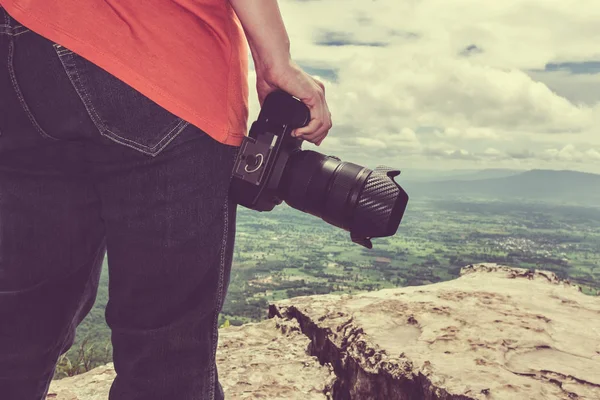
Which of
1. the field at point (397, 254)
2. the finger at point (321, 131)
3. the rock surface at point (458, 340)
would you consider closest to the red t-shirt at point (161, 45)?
the finger at point (321, 131)

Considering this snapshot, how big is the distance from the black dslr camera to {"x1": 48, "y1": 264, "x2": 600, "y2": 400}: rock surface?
1.07 m

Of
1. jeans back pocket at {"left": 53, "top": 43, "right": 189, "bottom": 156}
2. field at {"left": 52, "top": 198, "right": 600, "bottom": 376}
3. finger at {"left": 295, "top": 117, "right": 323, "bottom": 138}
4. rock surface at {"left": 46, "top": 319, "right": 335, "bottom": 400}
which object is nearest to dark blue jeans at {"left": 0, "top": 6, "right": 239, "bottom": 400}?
jeans back pocket at {"left": 53, "top": 43, "right": 189, "bottom": 156}

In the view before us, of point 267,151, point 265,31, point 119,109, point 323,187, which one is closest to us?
point 119,109

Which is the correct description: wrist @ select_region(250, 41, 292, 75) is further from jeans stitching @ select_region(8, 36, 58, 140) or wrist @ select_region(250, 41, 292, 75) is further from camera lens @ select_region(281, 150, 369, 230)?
jeans stitching @ select_region(8, 36, 58, 140)

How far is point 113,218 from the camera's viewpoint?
1.21 metres

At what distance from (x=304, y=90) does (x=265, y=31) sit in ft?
0.62

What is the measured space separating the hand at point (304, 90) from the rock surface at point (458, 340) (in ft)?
4.34

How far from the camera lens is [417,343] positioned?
8.39ft

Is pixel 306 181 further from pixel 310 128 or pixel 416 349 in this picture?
pixel 416 349

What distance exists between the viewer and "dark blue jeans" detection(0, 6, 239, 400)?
114 centimetres

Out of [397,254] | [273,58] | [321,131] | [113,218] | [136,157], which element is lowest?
[397,254]

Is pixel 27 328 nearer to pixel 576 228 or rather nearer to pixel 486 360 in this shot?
pixel 486 360

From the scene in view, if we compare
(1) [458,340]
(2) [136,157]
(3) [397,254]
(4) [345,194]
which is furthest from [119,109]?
(3) [397,254]

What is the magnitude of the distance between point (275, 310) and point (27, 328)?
7.28 feet
